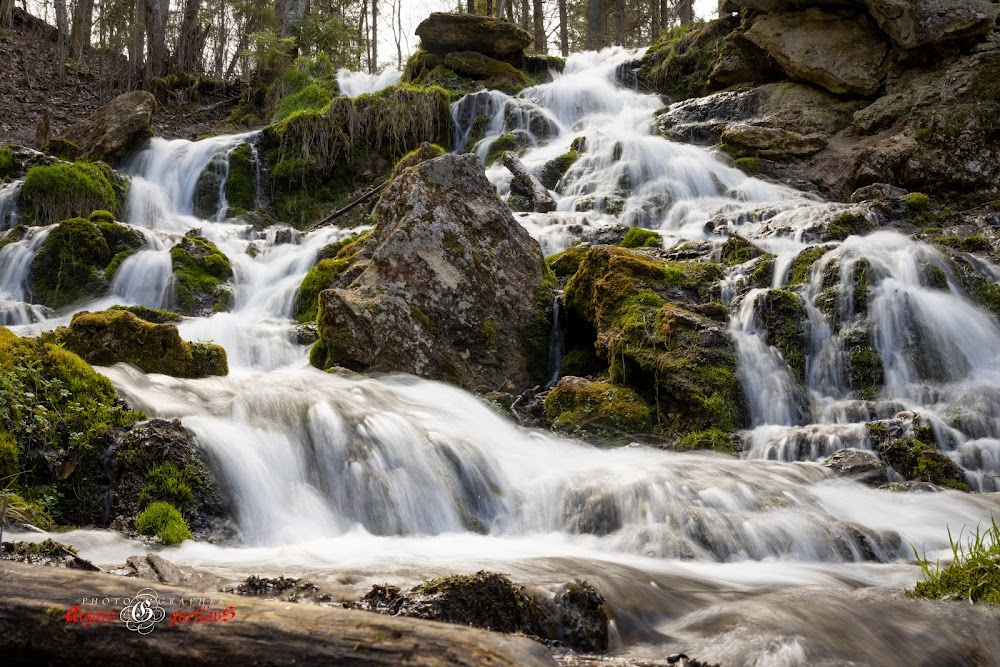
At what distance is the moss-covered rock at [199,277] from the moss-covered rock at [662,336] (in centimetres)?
574

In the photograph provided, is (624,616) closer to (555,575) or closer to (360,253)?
(555,575)

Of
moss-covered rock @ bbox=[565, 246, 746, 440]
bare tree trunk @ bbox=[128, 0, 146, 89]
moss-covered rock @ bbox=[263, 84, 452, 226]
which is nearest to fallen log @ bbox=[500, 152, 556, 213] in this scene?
moss-covered rock @ bbox=[263, 84, 452, 226]

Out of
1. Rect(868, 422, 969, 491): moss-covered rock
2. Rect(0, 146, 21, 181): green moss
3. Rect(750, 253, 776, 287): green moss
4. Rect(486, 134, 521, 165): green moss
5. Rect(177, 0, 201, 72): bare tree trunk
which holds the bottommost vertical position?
Rect(868, 422, 969, 491): moss-covered rock

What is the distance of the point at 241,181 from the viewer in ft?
57.8

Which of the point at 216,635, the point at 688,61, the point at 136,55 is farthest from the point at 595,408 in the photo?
the point at 136,55

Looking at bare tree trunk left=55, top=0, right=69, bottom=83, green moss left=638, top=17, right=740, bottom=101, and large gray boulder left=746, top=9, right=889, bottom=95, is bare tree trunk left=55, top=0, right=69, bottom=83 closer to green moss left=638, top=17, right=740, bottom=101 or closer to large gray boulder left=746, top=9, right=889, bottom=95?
green moss left=638, top=17, right=740, bottom=101

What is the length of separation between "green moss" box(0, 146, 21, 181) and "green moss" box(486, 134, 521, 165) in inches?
380

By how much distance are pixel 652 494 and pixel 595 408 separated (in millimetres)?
2231

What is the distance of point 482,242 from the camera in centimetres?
988

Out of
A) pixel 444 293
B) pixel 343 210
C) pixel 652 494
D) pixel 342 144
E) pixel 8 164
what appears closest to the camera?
pixel 652 494

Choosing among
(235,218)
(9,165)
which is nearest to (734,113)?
(235,218)

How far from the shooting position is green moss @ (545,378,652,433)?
8.00 meters

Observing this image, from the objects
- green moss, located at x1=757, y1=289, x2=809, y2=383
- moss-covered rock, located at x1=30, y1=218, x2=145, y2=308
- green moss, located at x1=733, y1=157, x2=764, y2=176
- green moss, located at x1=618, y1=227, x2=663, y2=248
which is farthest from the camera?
green moss, located at x1=733, y1=157, x2=764, y2=176

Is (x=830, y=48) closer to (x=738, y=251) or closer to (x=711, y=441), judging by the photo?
(x=738, y=251)
